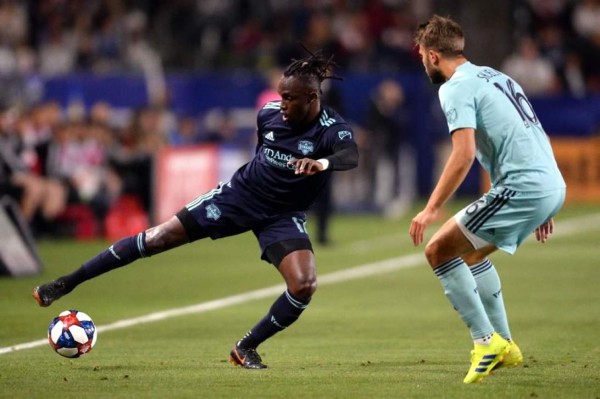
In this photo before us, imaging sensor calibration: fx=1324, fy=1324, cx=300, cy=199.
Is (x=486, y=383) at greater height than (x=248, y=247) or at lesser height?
greater

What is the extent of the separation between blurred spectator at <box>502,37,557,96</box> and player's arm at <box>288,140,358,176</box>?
732 inches

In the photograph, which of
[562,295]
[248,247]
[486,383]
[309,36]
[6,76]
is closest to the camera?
[486,383]

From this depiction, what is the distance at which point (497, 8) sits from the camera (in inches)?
1163

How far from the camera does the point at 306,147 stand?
8.98 meters

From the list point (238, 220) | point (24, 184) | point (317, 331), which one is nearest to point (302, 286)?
point (238, 220)

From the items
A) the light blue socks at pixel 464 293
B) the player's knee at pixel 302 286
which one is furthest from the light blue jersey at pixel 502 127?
the player's knee at pixel 302 286

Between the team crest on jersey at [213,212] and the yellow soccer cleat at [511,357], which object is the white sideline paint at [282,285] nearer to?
the team crest on jersey at [213,212]

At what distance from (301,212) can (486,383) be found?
6.30ft

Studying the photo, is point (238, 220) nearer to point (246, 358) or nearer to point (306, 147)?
point (306, 147)

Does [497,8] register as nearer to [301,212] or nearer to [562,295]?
[562,295]

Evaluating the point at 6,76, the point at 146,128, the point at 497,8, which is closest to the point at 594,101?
the point at 497,8

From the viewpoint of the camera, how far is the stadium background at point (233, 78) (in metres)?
21.3

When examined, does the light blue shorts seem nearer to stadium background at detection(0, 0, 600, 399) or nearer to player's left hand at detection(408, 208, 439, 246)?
Result: player's left hand at detection(408, 208, 439, 246)

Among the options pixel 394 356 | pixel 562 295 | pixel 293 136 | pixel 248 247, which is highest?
pixel 293 136
